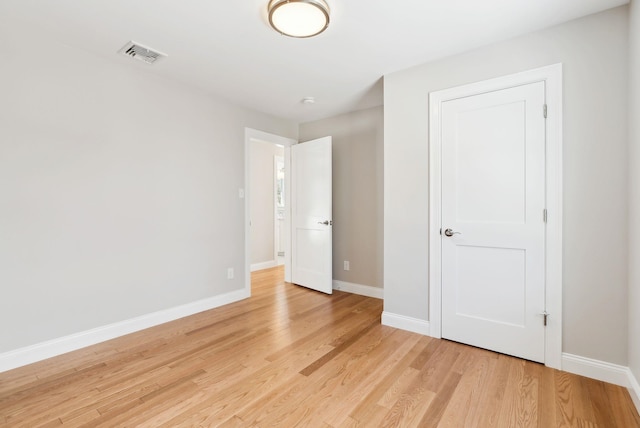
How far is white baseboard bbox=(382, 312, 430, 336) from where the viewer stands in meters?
2.66

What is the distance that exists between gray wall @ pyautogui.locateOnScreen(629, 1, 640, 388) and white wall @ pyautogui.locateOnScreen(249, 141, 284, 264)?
4725 mm

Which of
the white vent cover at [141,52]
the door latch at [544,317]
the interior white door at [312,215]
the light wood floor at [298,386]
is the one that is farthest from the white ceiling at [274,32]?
the light wood floor at [298,386]

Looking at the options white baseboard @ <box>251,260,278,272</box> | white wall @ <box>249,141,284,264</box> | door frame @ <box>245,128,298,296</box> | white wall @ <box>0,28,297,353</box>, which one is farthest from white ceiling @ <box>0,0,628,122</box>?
white baseboard @ <box>251,260,278,272</box>

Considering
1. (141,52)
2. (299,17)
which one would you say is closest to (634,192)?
(299,17)

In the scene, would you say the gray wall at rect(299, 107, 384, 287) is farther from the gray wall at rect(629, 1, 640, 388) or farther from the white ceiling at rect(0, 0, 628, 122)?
the gray wall at rect(629, 1, 640, 388)

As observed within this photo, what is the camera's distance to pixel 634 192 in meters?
1.77

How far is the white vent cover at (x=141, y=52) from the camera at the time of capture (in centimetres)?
236

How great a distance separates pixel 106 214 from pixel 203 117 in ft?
4.67

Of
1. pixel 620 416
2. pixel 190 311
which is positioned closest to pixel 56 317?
pixel 190 311

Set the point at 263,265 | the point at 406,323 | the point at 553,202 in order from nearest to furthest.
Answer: the point at 553,202
the point at 406,323
the point at 263,265

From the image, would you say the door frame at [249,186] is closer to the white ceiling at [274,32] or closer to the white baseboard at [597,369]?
the white ceiling at [274,32]

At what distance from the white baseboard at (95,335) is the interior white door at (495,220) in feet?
8.32

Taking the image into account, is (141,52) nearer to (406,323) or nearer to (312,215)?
(312,215)

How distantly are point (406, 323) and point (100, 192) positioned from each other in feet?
9.72
